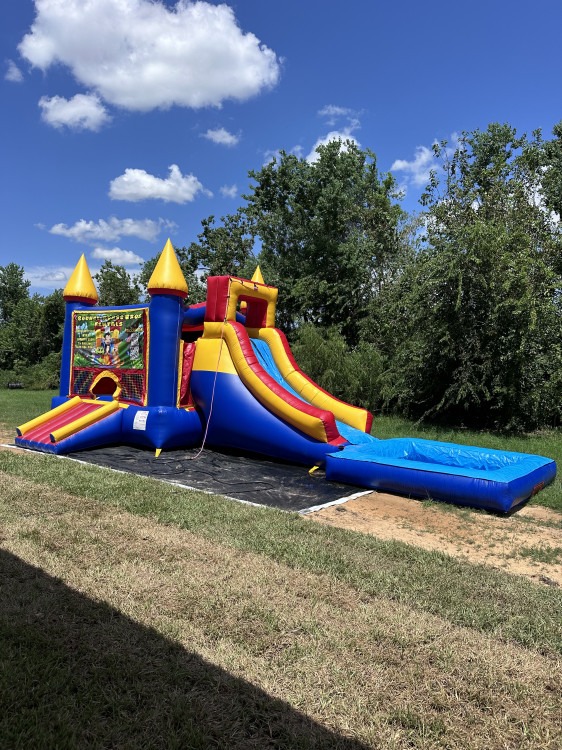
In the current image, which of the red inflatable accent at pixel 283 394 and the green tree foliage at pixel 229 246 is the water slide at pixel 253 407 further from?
the green tree foliage at pixel 229 246

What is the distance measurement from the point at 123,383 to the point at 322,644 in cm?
659

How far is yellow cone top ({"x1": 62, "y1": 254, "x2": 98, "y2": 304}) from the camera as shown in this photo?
9469 mm

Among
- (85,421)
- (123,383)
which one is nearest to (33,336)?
(123,383)

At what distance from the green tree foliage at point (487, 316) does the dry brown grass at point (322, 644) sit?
7.59m

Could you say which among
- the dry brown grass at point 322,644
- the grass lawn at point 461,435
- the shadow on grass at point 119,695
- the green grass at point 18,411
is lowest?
the green grass at point 18,411

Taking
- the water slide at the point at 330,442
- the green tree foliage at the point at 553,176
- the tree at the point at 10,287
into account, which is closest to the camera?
the water slide at the point at 330,442

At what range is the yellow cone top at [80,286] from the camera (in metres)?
9.47

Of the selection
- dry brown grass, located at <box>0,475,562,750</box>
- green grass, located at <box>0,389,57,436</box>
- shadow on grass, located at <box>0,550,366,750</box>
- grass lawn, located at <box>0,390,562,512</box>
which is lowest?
green grass, located at <box>0,389,57,436</box>

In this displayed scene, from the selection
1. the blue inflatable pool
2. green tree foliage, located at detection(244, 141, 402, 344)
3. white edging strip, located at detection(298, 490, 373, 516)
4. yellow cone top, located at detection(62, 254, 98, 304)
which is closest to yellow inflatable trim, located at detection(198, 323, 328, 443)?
the blue inflatable pool

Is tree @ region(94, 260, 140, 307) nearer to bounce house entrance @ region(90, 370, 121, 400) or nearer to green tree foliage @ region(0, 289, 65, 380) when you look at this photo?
green tree foliage @ region(0, 289, 65, 380)

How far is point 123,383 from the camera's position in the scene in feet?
27.8

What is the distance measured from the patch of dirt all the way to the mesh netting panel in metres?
4.07

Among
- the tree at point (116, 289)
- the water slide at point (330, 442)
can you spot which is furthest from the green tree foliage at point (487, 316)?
the tree at point (116, 289)

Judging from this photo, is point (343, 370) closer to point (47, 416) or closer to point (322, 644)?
point (47, 416)
